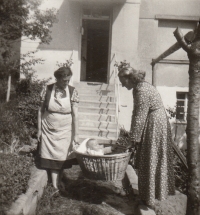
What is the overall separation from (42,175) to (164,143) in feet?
5.88

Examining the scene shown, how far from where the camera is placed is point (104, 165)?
374cm

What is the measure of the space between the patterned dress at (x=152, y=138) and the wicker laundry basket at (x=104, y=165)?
0.99ft

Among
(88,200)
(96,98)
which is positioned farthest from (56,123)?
(96,98)

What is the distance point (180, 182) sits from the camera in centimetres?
705

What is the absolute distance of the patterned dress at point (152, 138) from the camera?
3807 millimetres

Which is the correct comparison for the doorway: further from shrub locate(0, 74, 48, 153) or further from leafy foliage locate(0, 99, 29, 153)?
leafy foliage locate(0, 99, 29, 153)

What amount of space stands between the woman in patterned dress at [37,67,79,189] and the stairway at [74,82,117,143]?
402 cm

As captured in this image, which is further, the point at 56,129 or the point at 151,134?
the point at 56,129

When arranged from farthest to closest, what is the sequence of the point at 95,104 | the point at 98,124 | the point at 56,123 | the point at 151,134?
the point at 95,104
the point at 98,124
the point at 56,123
the point at 151,134

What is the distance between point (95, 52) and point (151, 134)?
33.7 feet

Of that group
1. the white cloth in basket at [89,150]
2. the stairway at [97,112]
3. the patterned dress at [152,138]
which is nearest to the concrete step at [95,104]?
the stairway at [97,112]

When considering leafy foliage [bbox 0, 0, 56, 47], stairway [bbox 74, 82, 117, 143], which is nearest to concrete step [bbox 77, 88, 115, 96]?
stairway [bbox 74, 82, 117, 143]

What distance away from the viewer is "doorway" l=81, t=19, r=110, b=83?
42.3 feet

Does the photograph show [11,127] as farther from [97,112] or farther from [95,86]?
[95,86]
